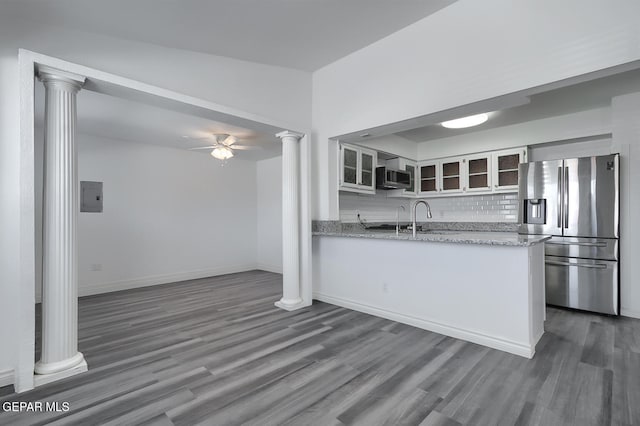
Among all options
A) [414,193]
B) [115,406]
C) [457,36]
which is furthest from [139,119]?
[414,193]

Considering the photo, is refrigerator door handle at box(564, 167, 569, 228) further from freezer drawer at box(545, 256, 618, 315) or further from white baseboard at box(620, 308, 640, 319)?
white baseboard at box(620, 308, 640, 319)

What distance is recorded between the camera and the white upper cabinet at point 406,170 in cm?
546

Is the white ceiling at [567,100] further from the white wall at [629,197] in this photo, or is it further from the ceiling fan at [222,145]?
the ceiling fan at [222,145]

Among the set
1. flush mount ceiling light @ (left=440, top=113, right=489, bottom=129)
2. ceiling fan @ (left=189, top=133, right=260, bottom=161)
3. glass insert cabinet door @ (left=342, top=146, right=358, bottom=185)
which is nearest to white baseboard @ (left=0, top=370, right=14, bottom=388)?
→ ceiling fan @ (left=189, top=133, right=260, bottom=161)

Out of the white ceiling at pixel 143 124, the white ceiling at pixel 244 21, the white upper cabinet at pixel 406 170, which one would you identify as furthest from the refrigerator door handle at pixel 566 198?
the white ceiling at pixel 143 124

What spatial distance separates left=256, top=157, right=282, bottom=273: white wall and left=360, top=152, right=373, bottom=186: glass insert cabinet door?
2224mm

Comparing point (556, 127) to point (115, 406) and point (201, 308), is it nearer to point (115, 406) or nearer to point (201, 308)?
point (201, 308)

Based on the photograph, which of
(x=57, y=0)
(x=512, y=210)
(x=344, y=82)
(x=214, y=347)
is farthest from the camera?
(x=512, y=210)

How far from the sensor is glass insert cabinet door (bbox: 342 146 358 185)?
13.9 ft

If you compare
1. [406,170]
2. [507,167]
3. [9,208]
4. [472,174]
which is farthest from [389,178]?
[9,208]

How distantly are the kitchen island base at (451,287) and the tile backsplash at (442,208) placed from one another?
1273 mm

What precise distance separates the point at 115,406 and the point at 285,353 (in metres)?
1.18

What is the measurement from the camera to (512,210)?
5.01 m
